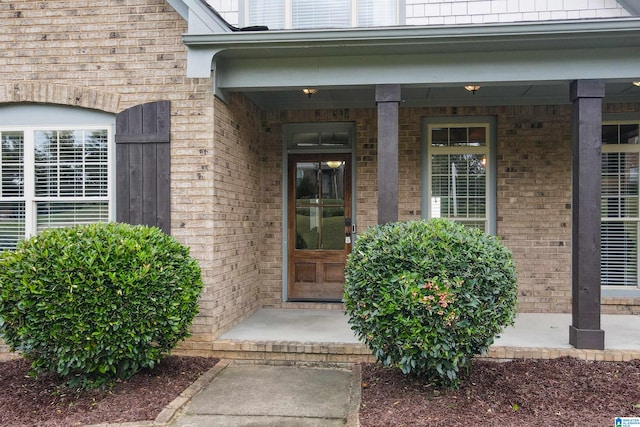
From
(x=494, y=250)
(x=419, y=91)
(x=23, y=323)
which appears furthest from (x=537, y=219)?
(x=23, y=323)

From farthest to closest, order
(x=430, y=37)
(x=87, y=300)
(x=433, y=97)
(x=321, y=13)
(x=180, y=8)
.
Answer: (x=433, y=97) → (x=321, y=13) → (x=180, y=8) → (x=430, y=37) → (x=87, y=300)

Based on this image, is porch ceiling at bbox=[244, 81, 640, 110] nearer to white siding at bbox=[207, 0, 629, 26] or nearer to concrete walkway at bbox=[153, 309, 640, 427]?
white siding at bbox=[207, 0, 629, 26]

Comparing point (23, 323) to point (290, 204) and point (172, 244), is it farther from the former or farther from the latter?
point (290, 204)

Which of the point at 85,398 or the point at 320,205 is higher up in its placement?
the point at 320,205

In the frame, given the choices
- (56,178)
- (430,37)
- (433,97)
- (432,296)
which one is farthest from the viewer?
(433,97)

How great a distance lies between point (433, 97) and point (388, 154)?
199 cm

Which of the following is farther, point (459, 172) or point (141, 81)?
point (459, 172)

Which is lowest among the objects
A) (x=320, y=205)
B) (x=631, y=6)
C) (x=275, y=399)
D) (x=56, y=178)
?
(x=275, y=399)

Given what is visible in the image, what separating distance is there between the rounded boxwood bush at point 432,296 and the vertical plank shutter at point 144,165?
243 cm

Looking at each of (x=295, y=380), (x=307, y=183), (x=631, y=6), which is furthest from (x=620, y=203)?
(x=295, y=380)

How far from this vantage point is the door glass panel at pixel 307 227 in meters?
6.81

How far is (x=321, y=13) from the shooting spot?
5.93m

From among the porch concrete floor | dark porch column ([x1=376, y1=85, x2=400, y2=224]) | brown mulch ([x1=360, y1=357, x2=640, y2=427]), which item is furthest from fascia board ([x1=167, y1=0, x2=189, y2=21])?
brown mulch ([x1=360, y1=357, x2=640, y2=427])

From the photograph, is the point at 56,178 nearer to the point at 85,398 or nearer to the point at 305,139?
the point at 85,398
